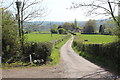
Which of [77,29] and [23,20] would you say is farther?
[77,29]

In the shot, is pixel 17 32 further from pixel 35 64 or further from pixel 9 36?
pixel 35 64

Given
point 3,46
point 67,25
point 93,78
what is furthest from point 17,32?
point 67,25

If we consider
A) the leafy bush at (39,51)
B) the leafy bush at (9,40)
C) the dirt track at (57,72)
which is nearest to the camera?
the dirt track at (57,72)

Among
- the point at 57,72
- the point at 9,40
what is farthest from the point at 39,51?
the point at 57,72

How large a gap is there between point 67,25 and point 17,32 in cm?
12228

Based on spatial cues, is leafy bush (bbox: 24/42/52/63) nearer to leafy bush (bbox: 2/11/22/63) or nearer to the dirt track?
leafy bush (bbox: 2/11/22/63)

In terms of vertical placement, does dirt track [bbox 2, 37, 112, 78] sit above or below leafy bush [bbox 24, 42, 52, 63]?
below

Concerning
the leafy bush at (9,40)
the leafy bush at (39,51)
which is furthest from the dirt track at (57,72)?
the leafy bush at (9,40)

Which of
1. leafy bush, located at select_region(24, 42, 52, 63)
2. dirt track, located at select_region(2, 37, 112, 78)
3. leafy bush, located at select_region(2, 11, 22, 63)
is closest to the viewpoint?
dirt track, located at select_region(2, 37, 112, 78)

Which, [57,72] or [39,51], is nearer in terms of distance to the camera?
[57,72]

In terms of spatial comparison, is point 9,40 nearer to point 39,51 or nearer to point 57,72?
point 39,51

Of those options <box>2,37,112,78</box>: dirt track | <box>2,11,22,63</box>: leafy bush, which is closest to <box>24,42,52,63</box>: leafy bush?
<box>2,11,22,63</box>: leafy bush

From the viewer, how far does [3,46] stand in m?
12.0

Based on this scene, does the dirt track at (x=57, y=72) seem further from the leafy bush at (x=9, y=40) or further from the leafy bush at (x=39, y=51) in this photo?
the leafy bush at (x=9, y=40)
